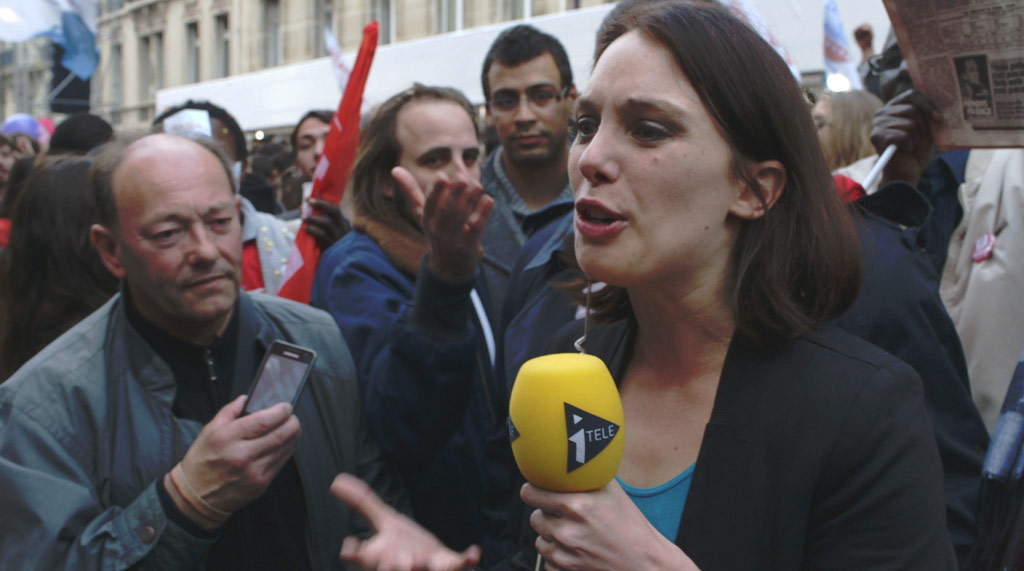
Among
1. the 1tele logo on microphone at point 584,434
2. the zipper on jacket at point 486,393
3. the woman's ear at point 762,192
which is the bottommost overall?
the zipper on jacket at point 486,393

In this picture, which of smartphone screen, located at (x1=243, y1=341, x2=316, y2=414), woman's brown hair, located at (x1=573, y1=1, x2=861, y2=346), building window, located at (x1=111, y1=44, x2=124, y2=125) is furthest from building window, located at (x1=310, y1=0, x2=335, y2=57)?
woman's brown hair, located at (x1=573, y1=1, x2=861, y2=346)

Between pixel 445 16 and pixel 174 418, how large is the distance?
58.4 ft

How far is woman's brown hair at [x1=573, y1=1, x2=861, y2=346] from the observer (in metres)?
1.60

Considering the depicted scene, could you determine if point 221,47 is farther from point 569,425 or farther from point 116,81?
point 569,425

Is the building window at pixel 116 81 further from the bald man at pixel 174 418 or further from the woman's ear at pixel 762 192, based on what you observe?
the woman's ear at pixel 762 192

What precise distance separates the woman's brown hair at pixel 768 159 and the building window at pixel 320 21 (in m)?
22.0

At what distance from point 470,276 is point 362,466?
591mm

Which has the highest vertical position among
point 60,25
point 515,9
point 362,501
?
point 515,9

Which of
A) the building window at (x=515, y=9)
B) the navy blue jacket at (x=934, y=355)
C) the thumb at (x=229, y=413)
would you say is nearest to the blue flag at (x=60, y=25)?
the thumb at (x=229, y=413)

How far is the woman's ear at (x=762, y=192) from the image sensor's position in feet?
5.49

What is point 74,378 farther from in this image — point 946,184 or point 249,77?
point 249,77

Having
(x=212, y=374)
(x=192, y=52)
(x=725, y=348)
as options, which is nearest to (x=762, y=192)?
(x=725, y=348)

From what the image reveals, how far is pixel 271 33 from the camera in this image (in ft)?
82.1

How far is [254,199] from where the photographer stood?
600cm
